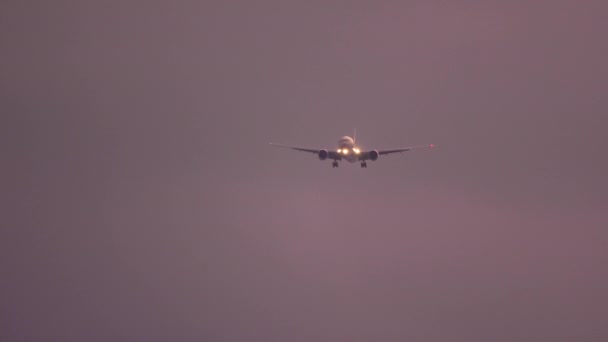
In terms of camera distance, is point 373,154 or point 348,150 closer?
point 373,154

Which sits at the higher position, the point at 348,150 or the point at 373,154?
the point at 348,150

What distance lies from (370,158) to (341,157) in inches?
138

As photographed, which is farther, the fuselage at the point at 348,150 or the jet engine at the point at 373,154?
the fuselage at the point at 348,150

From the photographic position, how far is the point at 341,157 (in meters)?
95.7

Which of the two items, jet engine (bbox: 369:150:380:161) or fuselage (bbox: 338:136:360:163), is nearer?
jet engine (bbox: 369:150:380:161)

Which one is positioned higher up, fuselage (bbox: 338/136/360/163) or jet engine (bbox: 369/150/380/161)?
fuselage (bbox: 338/136/360/163)

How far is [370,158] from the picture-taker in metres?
94.8

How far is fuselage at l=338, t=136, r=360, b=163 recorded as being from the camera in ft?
311

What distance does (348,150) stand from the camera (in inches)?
3733

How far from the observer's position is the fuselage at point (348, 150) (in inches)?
3733

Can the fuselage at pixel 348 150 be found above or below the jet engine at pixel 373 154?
above
